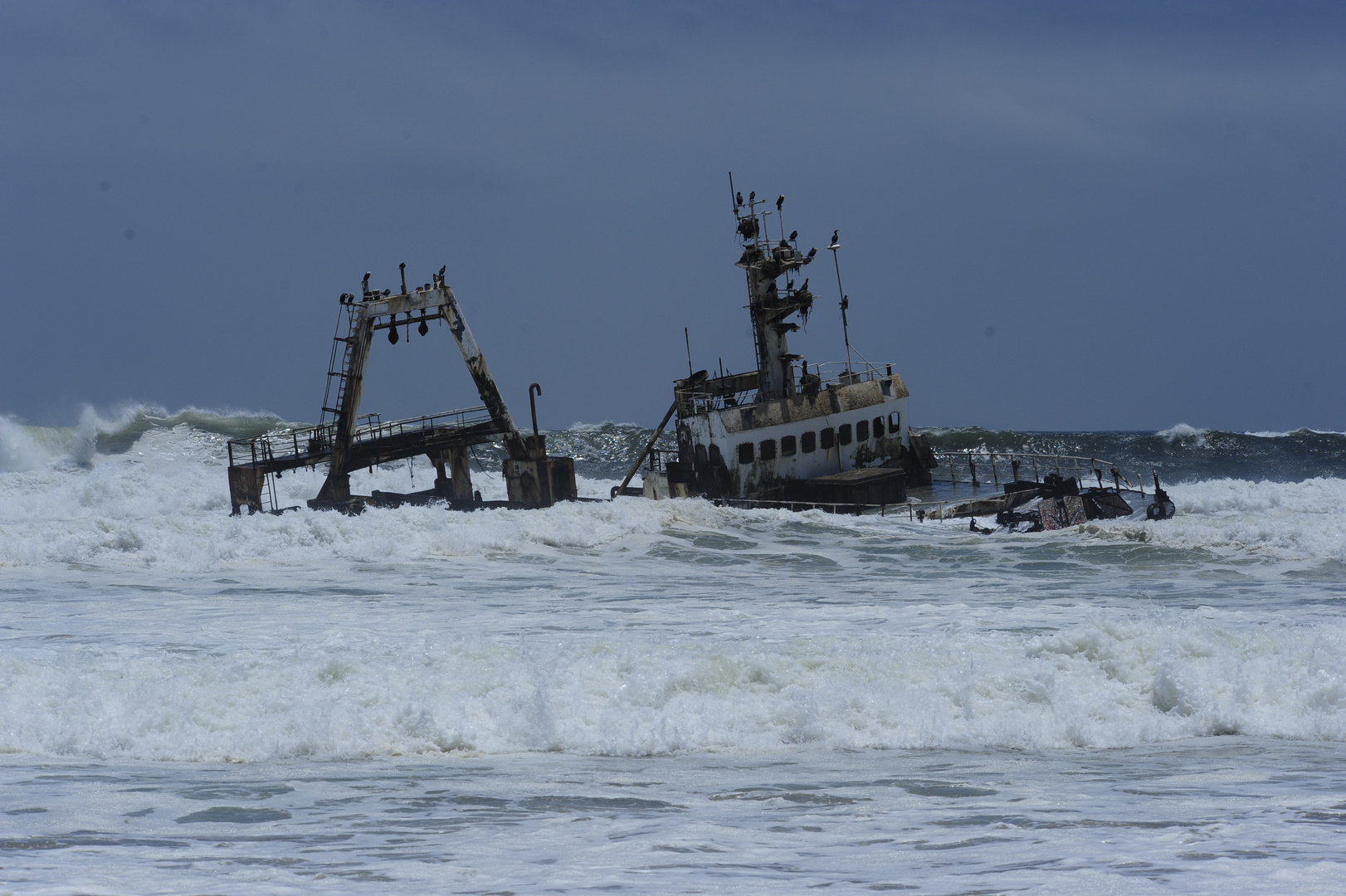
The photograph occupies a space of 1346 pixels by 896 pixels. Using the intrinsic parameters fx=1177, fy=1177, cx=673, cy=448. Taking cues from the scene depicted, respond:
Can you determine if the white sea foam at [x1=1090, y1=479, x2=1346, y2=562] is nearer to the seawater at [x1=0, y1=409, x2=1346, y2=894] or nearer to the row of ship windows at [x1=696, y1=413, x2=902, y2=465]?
the seawater at [x1=0, y1=409, x2=1346, y2=894]

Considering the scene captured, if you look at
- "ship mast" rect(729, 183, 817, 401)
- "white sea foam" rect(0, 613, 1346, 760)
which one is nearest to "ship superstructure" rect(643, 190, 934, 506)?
"ship mast" rect(729, 183, 817, 401)

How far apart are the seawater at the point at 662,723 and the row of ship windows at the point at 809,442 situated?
10.2 m

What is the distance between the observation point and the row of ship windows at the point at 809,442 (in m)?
30.2

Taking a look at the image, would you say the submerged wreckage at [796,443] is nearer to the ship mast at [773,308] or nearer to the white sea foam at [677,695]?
the ship mast at [773,308]

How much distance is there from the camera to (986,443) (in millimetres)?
60312

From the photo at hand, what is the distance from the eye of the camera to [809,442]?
31422mm

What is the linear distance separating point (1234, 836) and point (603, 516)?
64.0ft

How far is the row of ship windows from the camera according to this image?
3020 cm

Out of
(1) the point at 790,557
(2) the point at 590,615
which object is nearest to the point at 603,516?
(1) the point at 790,557

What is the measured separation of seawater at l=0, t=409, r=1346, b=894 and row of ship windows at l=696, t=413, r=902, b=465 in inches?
401

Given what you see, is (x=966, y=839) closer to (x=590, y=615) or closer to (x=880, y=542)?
(x=590, y=615)

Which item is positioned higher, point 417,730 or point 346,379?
point 346,379

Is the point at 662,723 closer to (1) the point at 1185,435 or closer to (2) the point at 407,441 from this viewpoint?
(2) the point at 407,441

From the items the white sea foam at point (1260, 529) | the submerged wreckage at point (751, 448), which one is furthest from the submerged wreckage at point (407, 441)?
the white sea foam at point (1260, 529)
